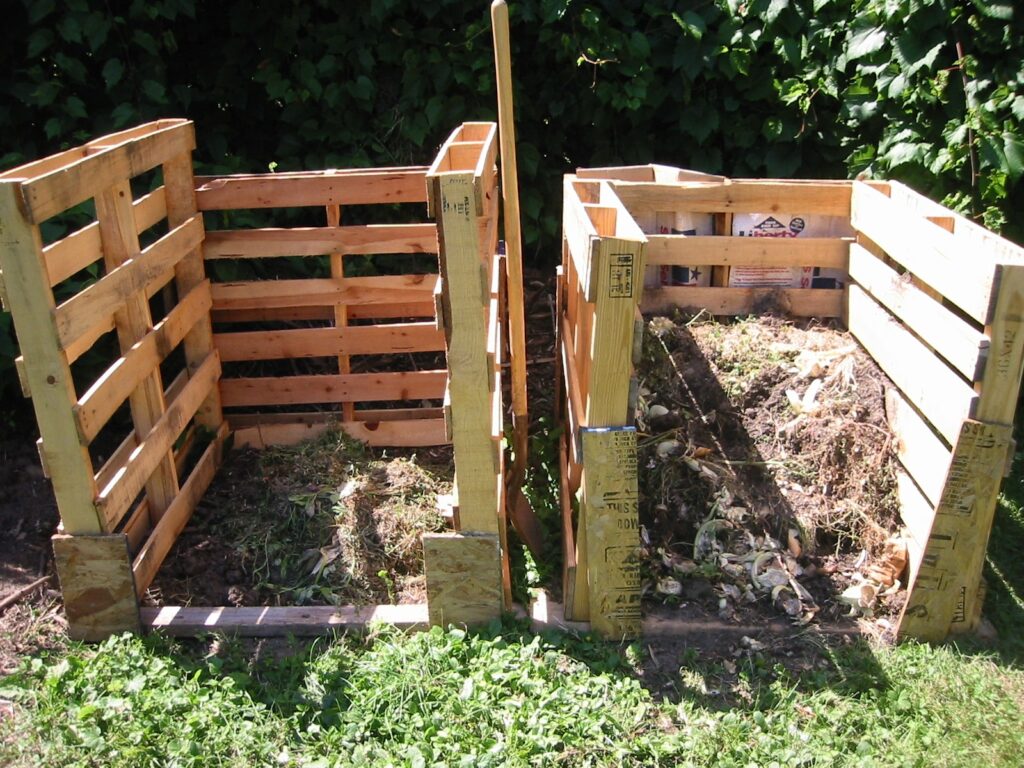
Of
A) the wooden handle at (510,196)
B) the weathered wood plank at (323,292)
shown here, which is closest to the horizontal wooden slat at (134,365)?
the weathered wood plank at (323,292)

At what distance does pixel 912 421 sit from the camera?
13.3ft

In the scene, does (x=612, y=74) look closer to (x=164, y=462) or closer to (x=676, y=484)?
(x=676, y=484)

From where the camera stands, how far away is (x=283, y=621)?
3953 mm

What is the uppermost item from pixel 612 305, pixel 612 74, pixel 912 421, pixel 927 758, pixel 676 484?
pixel 612 74

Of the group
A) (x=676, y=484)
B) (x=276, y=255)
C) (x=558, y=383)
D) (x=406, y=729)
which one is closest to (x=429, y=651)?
(x=406, y=729)

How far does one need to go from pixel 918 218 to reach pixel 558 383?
2.10 m

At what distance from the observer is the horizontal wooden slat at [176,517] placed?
13.4ft

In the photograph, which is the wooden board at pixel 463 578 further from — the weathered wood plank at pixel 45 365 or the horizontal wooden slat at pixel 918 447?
the horizontal wooden slat at pixel 918 447

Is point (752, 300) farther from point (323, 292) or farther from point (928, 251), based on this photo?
point (323, 292)

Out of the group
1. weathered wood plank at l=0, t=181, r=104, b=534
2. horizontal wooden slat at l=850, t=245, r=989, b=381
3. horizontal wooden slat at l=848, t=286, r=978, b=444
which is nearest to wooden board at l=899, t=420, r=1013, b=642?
horizontal wooden slat at l=848, t=286, r=978, b=444

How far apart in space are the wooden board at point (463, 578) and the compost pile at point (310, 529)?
18.2 inches

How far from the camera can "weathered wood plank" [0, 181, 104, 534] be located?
3326 mm

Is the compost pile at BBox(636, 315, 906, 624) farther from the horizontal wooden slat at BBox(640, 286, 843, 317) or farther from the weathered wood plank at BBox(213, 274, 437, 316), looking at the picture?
the weathered wood plank at BBox(213, 274, 437, 316)

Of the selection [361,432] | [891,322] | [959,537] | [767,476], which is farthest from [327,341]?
[959,537]
